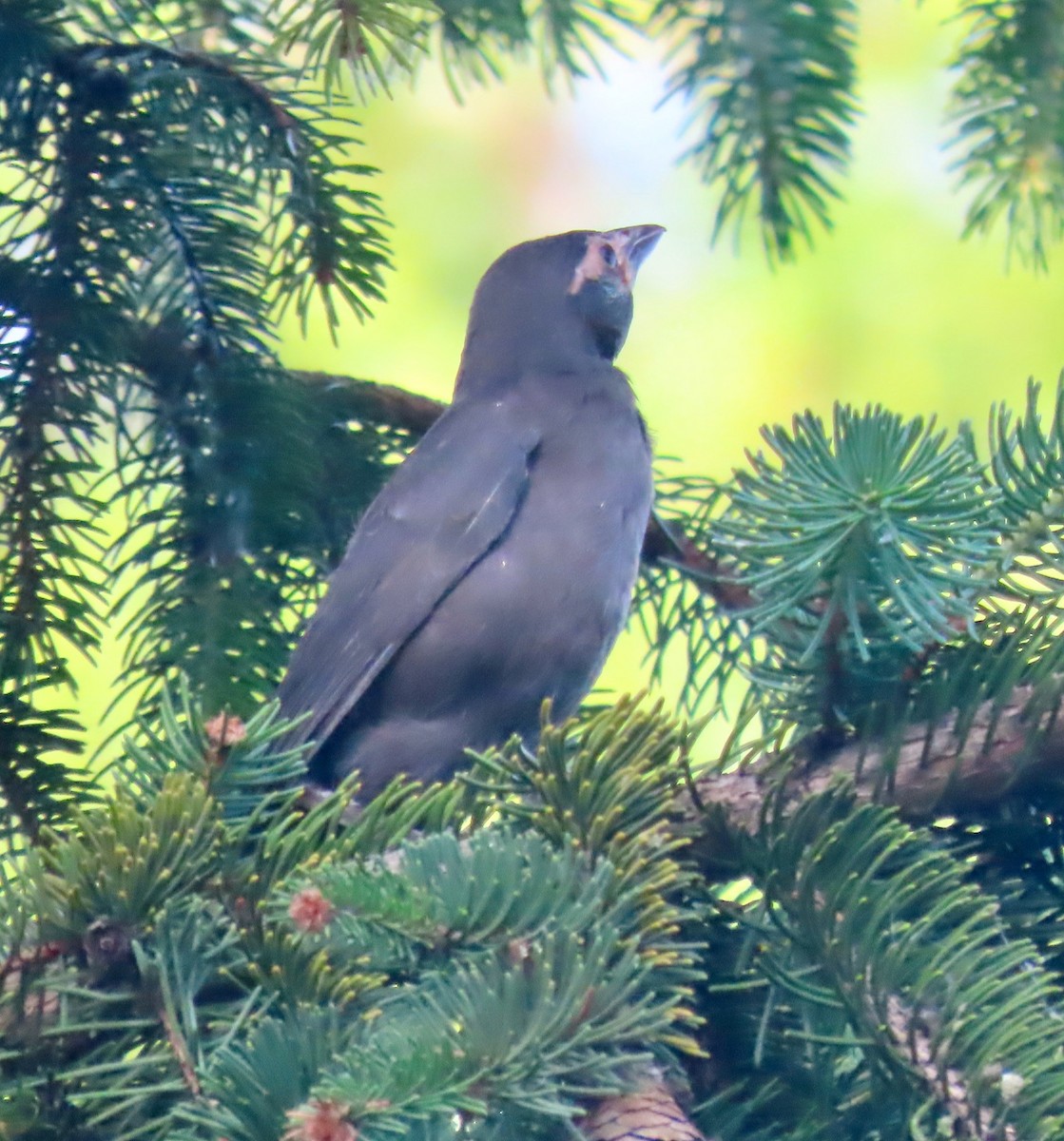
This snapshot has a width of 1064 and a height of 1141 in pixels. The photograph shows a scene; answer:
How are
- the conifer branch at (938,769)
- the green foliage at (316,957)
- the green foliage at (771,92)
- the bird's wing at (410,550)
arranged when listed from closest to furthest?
the green foliage at (316,957)
the conifer branch at (938,769)
the bird's wing at (410,550)
the green foliage at (771,92)

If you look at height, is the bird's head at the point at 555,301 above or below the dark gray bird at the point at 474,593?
above

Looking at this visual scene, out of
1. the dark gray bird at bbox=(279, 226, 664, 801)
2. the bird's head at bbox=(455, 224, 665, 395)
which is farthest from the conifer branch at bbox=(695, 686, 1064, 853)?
the bird's head at bbox=(455, 224, 665, 395)

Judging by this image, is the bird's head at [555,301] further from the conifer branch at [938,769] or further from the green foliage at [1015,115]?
the conifer branch at [938,769]

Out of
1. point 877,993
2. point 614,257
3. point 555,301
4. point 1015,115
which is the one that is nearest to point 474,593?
point 555,301

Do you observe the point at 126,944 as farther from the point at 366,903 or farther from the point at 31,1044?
the point at 366,903

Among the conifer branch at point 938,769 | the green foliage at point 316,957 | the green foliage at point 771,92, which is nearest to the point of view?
the green foliage at point 316,957

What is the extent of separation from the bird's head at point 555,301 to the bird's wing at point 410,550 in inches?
16.3

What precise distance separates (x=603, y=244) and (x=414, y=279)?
56.4 inches

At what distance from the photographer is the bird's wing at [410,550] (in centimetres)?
211

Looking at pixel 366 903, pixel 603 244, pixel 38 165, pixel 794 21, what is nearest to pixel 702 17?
pixel 794 21

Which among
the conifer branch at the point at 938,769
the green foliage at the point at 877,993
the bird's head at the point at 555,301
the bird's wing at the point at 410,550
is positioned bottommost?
the green foliage at the point at 877,993

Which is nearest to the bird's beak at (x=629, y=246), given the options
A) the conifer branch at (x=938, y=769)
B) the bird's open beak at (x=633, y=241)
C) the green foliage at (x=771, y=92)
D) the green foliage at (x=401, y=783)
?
the bird's open beak at (x=633, y=241)

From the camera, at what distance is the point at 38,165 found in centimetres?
193

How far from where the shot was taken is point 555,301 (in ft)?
9.20
